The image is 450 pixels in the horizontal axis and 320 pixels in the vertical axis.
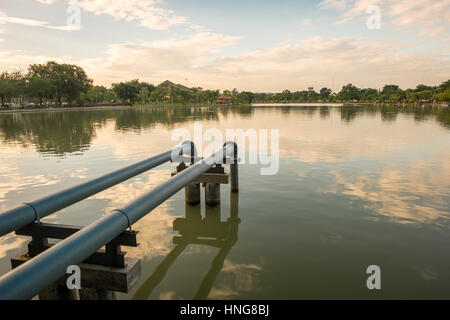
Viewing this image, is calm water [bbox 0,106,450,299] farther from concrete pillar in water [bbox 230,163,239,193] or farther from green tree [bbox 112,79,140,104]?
green tree [bbox 112,79,140,104]

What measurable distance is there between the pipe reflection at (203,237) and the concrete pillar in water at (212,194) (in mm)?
177

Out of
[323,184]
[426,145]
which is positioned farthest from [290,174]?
[426,145]

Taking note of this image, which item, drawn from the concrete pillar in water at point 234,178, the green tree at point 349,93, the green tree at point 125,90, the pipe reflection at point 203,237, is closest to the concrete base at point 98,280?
the pipe reflection at point 203,237

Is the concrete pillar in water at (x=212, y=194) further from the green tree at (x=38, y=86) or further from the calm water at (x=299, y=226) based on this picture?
the green tree at (x=38, y=86)

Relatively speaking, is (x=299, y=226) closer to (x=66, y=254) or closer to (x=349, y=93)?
(x=66, y=254)

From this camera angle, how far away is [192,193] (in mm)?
9000

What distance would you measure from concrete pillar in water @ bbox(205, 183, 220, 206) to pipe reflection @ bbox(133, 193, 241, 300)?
0.58 feet

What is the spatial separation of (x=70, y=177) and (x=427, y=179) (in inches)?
562

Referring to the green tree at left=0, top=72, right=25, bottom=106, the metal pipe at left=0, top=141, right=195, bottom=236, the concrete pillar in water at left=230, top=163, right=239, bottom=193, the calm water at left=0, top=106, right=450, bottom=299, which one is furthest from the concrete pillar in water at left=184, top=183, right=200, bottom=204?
the green tree at left=0, top=72, right=25, bottom=106

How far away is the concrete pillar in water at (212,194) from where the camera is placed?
29.2 feet

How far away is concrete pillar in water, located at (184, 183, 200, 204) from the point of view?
8977 mm

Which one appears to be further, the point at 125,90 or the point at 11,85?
the point at 125,90

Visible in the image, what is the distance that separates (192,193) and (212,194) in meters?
0.63

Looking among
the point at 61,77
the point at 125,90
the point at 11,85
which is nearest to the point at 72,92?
the point at 61,77
